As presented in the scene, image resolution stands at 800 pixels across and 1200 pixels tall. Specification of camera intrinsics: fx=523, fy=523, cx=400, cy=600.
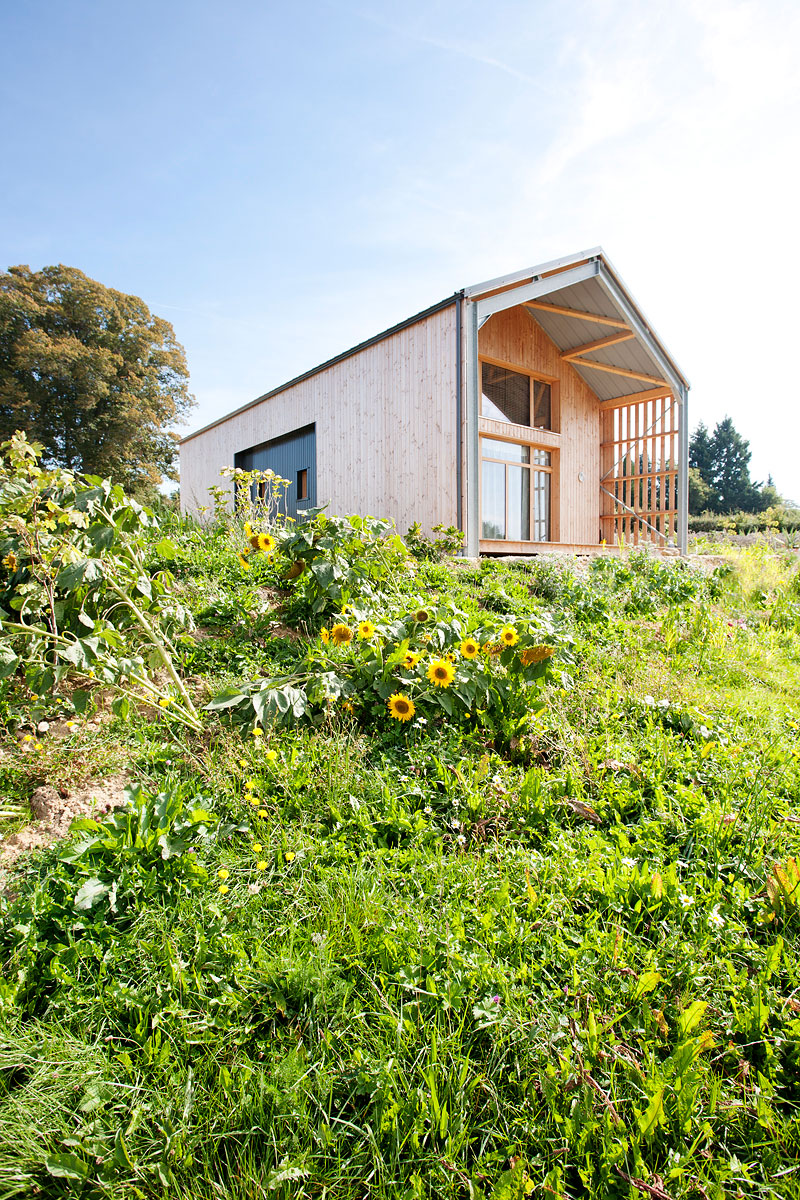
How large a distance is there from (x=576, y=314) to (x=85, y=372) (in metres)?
20.6

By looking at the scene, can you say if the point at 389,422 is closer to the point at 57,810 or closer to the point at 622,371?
the point at 622,371

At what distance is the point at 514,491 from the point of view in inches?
441

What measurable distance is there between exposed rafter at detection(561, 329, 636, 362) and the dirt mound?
12.1 metres

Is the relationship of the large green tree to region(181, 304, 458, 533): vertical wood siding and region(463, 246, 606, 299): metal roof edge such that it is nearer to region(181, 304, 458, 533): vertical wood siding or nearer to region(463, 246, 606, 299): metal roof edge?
region(181, 304, 458, 533): vertical wood siding

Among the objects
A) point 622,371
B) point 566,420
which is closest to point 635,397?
point 622,371

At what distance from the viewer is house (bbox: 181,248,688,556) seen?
8.42m

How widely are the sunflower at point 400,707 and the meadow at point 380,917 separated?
0.06 feet

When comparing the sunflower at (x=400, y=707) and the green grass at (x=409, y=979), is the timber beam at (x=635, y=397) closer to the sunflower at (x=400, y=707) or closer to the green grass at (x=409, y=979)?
the green grass at (x=409, y=979)

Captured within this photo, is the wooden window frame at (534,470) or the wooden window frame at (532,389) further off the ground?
the wooden window frame at (532,389)

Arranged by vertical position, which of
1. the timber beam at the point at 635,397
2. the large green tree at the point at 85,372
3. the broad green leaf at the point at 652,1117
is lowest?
the broad green leaf at the point at 652,1117

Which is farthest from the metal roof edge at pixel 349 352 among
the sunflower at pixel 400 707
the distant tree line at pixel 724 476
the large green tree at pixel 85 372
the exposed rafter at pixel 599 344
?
the distant tree line at pixel 724 476

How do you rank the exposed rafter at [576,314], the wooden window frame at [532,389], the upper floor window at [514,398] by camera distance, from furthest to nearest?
the upper floor window at [514,398] < the wooden window frame at [532,389] < the exposed rafter at [576,314]

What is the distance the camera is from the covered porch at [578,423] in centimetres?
1035

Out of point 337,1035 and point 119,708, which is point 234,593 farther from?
point 337,1035
